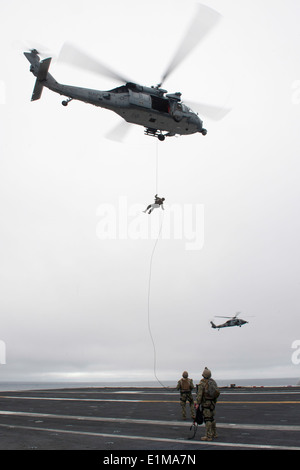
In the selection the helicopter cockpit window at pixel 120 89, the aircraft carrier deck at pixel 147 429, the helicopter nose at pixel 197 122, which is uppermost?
the helicopter cockpit window at pixel 120 89

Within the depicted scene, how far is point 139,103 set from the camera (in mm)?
23781

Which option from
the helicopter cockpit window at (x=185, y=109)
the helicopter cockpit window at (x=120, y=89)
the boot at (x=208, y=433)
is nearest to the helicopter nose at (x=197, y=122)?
the helicopter cockpit window at (x=185, y=109)

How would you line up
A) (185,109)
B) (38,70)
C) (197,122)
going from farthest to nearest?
(197,122) → (185,109) → (38,70)

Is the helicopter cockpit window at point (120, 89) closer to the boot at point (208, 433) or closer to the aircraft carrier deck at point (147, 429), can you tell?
the aircraft carrier deck at point (147, 429)

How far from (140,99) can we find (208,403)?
17.5m

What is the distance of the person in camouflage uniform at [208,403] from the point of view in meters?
12.1

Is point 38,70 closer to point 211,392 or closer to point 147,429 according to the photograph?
point 147,429

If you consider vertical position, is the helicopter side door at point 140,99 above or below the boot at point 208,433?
above

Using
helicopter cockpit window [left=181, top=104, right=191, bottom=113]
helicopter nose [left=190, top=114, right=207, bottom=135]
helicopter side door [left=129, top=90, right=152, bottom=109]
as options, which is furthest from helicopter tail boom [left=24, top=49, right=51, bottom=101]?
helicopter nose [left=190, top=114, right=207, bottom=135]

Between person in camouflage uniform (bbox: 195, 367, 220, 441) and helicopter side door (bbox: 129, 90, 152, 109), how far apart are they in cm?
1640

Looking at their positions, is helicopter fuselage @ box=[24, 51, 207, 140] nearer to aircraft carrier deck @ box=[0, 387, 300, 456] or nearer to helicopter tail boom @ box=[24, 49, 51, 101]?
helicopter tail boom @ box=[24, 49, 51, 101]

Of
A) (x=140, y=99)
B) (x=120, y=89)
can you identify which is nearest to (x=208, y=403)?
(x=140, y=99)
